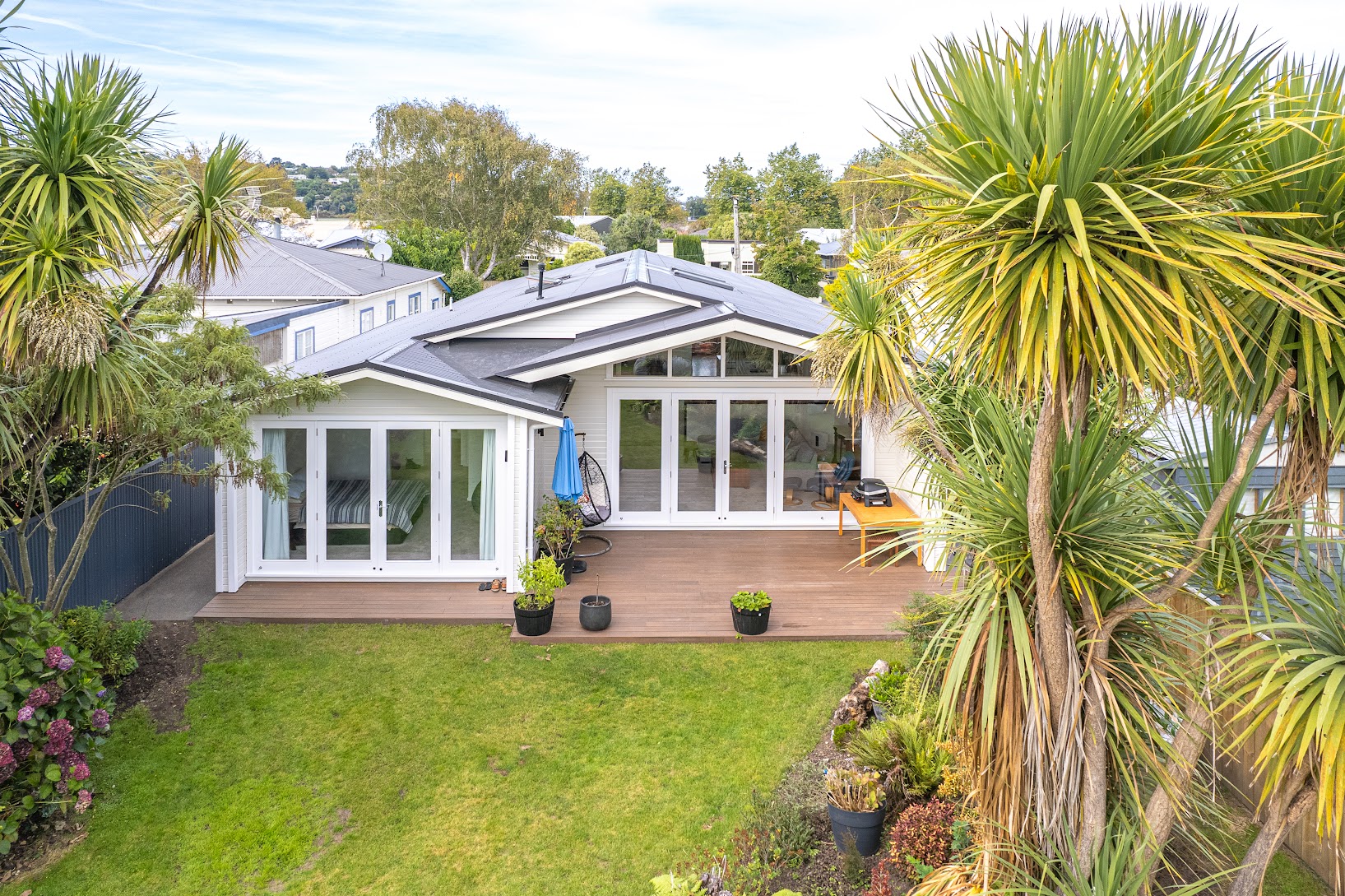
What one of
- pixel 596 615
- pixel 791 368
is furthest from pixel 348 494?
pixel 791 368

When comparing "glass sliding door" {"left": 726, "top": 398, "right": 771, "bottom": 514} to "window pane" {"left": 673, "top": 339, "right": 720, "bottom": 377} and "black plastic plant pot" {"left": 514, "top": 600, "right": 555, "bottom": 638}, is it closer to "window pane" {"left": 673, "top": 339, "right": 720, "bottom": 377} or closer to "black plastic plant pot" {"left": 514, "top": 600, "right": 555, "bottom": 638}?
"window pane" {"left": 673, "top": 339, "right": 720, "bottom": 377}

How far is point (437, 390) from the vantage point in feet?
36.6

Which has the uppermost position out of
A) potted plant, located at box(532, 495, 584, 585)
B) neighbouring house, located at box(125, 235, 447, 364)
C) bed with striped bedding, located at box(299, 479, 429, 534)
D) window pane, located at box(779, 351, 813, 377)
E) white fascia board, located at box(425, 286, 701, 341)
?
neighbouring house, located at box(125, 235, 447, 364)

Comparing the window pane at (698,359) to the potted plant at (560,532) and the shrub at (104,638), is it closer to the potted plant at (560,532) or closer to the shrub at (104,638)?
the potted plant at (560,532)

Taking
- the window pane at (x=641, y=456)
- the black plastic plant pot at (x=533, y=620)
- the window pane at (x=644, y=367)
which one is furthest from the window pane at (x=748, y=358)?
the black plastic plant pot at (x=533, y=620)

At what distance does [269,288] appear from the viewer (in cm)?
2439

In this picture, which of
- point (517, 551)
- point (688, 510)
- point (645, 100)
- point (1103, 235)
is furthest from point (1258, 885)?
point (645, 100)

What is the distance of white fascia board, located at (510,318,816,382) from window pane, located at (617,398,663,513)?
153cm

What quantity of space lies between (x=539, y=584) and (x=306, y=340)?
50.7 ft

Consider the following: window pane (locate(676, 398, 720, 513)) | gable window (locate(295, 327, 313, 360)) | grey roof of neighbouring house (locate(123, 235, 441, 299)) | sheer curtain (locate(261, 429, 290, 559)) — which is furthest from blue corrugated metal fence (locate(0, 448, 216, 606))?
grey roof of neighbouring house (locate(123, 235, 441, 299))

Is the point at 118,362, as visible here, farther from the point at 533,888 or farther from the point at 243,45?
the point at 243,45

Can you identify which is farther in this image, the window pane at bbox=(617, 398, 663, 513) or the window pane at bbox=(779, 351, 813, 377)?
the window pane at bbox=(617, 398, 663, 513)

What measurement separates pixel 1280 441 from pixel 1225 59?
4.86 feet

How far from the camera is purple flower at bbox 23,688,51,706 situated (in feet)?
21.1
